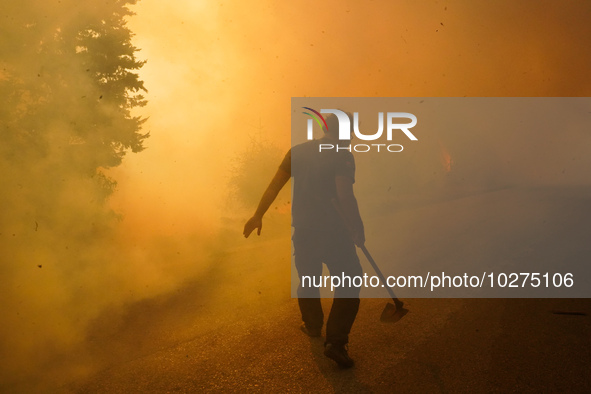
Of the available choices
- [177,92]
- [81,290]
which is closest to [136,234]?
[177,92]

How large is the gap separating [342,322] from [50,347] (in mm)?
3278

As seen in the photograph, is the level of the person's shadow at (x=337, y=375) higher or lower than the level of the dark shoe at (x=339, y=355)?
lower

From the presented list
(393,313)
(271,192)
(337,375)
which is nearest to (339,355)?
(337,375)

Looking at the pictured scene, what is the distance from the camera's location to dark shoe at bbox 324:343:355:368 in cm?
326

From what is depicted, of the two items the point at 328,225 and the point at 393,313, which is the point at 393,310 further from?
the point at 328,225

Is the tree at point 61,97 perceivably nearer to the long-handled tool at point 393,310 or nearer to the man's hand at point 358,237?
the man's hand at point 358,237

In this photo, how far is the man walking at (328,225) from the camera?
11.1 ft

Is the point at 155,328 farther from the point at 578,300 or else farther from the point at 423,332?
the point at 578,300

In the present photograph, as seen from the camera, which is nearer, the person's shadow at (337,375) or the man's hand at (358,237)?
the person's shadow at (337,375)

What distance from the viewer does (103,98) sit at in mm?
11281

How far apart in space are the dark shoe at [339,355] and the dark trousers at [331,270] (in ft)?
0.16

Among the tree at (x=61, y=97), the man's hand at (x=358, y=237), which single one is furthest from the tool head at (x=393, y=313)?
the tree at (x=61, y=97)

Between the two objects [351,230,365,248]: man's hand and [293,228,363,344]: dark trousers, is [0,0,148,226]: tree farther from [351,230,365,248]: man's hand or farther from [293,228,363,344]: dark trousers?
[351,230,365,248]: man's hand

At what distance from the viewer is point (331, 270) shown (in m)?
3.63
